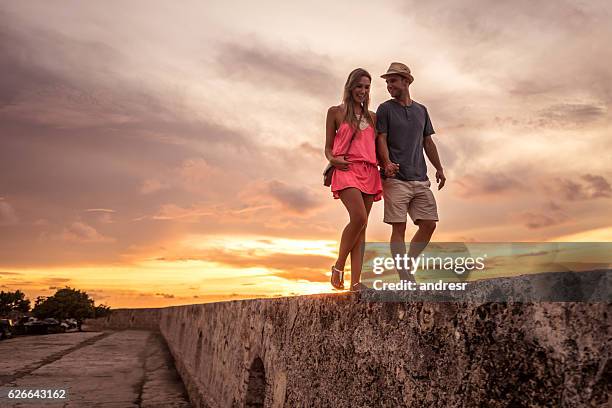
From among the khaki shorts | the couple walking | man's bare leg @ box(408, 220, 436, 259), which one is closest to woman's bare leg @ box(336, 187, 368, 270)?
the couple walking

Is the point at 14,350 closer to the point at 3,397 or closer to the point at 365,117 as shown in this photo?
the point at 3,397

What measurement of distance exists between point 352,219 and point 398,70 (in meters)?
1.18

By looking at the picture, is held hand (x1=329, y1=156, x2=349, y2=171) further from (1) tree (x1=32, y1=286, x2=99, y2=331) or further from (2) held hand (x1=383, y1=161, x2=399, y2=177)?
(1) tree (x1=32, y1=286, x2=99, y2=331)

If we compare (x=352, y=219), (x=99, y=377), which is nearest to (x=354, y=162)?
(x=352, y=219)

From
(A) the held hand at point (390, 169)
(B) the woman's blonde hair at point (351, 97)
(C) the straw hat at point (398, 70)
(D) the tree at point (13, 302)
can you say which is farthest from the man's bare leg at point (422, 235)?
(D) the tree at point (13, 302)

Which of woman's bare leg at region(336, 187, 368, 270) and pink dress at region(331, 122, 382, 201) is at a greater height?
pink dress at region(331, 122, 382, 201)

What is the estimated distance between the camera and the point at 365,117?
→ 4023mm

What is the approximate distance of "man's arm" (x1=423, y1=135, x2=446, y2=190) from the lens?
4.43 metres

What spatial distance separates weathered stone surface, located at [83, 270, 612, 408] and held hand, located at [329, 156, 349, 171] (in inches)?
40.1

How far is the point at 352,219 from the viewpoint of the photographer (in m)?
3.79

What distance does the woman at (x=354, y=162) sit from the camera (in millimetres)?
3820

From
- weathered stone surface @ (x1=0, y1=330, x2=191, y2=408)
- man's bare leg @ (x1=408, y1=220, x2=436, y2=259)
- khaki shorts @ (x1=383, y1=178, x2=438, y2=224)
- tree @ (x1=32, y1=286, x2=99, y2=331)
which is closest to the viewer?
khaki shorts @ (x1=383, y1=178, x2=438, y2=224)

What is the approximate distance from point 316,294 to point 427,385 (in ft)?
3.91

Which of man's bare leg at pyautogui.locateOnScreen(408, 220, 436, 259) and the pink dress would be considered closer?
the pink dress
